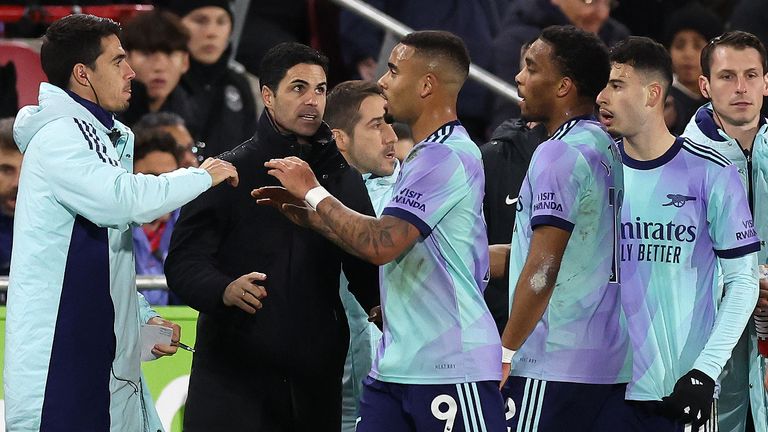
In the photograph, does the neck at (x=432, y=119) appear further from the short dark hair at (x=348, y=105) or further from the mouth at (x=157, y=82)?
the mouth at (x=157, y=82)

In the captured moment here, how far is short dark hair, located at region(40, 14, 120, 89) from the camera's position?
5398 mm

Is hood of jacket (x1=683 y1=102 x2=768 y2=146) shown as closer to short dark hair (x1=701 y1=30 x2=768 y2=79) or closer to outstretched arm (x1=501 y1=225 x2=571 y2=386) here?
short dark hair (x1=701 y1=30 x2=768 y2=79)

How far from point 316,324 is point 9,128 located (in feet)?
10.6

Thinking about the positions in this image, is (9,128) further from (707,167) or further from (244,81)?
(707,167)

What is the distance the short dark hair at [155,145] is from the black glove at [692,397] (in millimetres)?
4091

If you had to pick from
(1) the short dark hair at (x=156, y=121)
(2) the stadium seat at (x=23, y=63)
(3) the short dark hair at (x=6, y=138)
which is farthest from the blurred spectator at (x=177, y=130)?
(2) the stadium seat at (x=23, y=63)

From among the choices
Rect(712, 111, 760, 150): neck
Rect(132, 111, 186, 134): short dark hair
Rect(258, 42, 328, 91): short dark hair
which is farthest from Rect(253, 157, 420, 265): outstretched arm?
Rect(132, 111, 186, 134): short dark hair

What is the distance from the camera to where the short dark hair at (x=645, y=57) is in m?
5.77

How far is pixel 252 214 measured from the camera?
5891mm

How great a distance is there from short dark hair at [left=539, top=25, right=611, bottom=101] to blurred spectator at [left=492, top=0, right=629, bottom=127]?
3.77 metres

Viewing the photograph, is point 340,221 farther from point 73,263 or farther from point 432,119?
point 73,263

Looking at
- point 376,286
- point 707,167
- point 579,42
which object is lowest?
point 376,286

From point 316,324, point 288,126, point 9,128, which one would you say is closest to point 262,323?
point 316,324

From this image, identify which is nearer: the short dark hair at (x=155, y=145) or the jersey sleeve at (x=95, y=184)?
the jersey sleeve at (x=95, y=184)
